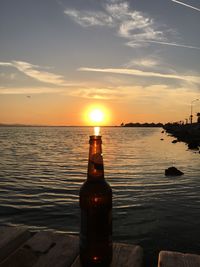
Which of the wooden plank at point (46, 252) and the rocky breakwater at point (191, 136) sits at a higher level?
the wooden plank at point (46, 252)

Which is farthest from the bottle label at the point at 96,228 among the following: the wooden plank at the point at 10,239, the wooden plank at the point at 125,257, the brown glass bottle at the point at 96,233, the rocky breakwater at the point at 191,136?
the rocky breakwater at the point at 191,136

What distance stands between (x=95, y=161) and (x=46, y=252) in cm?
68

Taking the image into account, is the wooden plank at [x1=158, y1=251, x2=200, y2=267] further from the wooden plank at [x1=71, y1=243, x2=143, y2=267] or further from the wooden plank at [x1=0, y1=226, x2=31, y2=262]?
the wooden plank at [x1=0, y1=226, x2=31, y2=262]

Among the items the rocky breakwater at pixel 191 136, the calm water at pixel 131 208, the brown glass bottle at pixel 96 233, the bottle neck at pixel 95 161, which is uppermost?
the bottle neck at pixel 95 161

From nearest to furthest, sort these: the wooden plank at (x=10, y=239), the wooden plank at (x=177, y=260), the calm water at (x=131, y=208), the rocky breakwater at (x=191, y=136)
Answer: the wooden plank at (x=177, y=260), the wooden plank at (x=10, y=239), the calm water at (x=131, y=208), the rocky breakwater at (x=191, y=136)

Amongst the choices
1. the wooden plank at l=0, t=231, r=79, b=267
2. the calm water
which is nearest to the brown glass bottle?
the wooden plank at l=0, t=231, r=79, b=267

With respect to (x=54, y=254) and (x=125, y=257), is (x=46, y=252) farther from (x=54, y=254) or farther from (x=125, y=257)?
(x=125, y=257)

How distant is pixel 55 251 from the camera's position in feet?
7.17

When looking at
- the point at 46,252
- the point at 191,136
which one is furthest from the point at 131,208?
the point at 191,136

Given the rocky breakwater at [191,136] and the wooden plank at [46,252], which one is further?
the rocky breakwater at [191,136]

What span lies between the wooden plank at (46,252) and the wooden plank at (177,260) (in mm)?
563

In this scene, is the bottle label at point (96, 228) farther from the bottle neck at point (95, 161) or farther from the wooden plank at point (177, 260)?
the wooden plank at point (177, 260)

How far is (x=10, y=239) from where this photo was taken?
2.33m

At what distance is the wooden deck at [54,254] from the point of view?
6.68 feet
